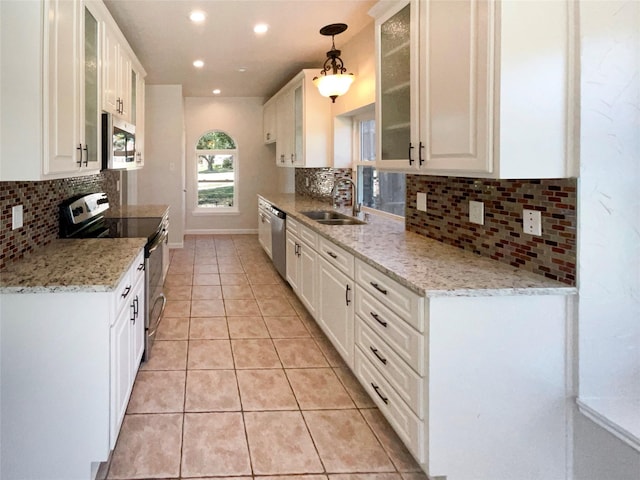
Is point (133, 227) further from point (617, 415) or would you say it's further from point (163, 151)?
point (163, 151)

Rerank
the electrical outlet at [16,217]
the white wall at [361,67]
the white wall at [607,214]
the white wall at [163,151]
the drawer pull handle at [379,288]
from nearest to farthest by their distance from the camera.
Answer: the white wall at [607,214] → the drawer pull handle at [379,288] → the electrical outlet at [16,217] → the white wall at [361,67] → the white wall at [163,151]

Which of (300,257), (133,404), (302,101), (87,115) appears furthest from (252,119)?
(133,404)

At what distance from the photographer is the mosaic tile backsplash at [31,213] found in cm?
234

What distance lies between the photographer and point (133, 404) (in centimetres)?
270

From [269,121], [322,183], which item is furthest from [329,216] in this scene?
[269,121]

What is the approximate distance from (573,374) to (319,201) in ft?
13.9

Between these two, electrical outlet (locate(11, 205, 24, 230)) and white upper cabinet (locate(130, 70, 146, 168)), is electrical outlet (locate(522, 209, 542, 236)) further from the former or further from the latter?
white upper cabinet (locate(130, 70, 146, 168))

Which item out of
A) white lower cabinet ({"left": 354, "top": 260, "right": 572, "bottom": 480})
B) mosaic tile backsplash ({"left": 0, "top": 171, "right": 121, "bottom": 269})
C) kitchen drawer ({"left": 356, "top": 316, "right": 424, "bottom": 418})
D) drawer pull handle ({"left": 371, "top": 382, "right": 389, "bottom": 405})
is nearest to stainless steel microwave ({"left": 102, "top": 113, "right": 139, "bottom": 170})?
mosaic tile backsplash ({"left": 0, "top": 171, "right": 121, "bottom": 269})

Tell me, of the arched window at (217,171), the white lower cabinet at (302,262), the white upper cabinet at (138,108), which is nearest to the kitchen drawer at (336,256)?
the white lower cabinet at (302,262)

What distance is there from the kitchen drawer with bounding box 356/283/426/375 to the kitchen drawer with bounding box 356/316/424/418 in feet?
0.10

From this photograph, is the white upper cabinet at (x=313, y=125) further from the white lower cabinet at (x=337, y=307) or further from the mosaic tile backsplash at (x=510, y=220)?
the mosaic tile backsplash at (x=510, y=220)

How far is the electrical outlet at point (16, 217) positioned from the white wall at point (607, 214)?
253 cm

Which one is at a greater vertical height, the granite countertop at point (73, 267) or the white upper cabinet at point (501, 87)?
the white upper cabinet at point (501, 87)

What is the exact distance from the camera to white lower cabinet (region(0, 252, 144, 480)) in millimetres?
1958
